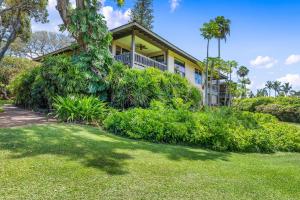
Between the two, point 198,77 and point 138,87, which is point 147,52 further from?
point 138,87

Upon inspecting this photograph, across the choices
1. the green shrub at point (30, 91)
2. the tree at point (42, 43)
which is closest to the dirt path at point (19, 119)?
the green shrub at point (30, 91)

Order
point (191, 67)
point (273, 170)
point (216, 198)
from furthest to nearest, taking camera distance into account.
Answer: point (191, 67) < point (273, 170) < point (216, 198)

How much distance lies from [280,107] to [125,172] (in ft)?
81.2

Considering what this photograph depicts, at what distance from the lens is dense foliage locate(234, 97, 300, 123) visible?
2330 centimetres

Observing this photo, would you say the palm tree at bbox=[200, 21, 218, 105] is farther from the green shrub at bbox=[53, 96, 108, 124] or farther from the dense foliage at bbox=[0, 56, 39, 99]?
the dense foliage at bbox=[0, 56, 39, 99]

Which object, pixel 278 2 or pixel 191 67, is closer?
pixel 278 2

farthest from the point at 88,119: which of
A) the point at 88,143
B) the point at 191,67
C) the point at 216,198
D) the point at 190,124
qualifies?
the point at 191,67

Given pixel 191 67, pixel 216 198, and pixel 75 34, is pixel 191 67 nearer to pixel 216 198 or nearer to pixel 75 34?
pixel 75 34

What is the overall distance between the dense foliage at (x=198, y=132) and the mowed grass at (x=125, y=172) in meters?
0.96

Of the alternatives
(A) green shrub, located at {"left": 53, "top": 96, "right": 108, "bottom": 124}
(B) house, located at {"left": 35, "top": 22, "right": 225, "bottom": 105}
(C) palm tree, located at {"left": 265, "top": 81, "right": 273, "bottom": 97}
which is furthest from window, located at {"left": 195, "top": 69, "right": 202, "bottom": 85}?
(C) palm tree, located at {"left": 265, "top": 81, "right": 273, "bottom": 97}

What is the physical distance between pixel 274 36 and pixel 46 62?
11.2m

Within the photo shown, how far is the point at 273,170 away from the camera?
4.99 m

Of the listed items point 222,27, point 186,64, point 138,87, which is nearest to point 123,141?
point 138,87

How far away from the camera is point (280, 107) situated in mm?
24781
